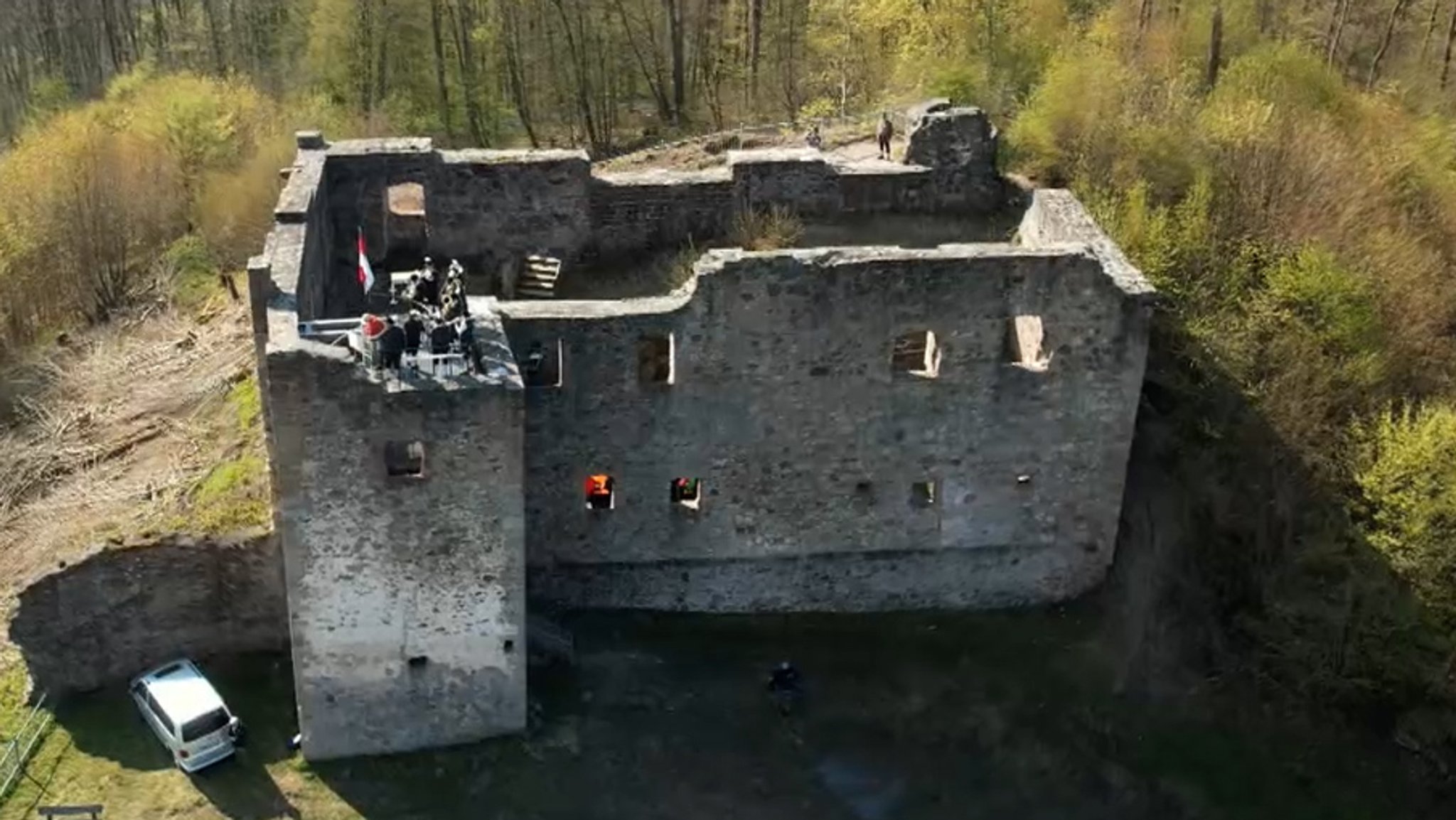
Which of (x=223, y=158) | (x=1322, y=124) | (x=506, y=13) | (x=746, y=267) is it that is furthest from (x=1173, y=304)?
(x=506, y=13)

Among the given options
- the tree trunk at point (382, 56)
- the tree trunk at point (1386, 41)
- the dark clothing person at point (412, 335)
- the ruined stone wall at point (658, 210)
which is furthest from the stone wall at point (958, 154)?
the tree trunk at point (382, 56)

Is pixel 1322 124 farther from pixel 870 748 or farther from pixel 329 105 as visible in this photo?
pixel 329 105

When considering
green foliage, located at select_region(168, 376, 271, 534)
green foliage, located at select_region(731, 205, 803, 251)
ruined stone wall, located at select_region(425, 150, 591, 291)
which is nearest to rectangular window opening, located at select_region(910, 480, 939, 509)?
green foliage, located at select_region(731, 205, 803, 251)

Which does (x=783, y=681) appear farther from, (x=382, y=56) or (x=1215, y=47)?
(x=382, y=56)

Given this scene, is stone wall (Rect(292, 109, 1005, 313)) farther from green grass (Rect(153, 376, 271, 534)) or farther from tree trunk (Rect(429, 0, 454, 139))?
tree trunk (Rect(429, 0, 454, 139))

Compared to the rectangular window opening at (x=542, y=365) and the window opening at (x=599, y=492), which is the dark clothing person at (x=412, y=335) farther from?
the window opening at (x=599, y=492)

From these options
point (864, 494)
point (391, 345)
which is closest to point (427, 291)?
point (391, 345)
